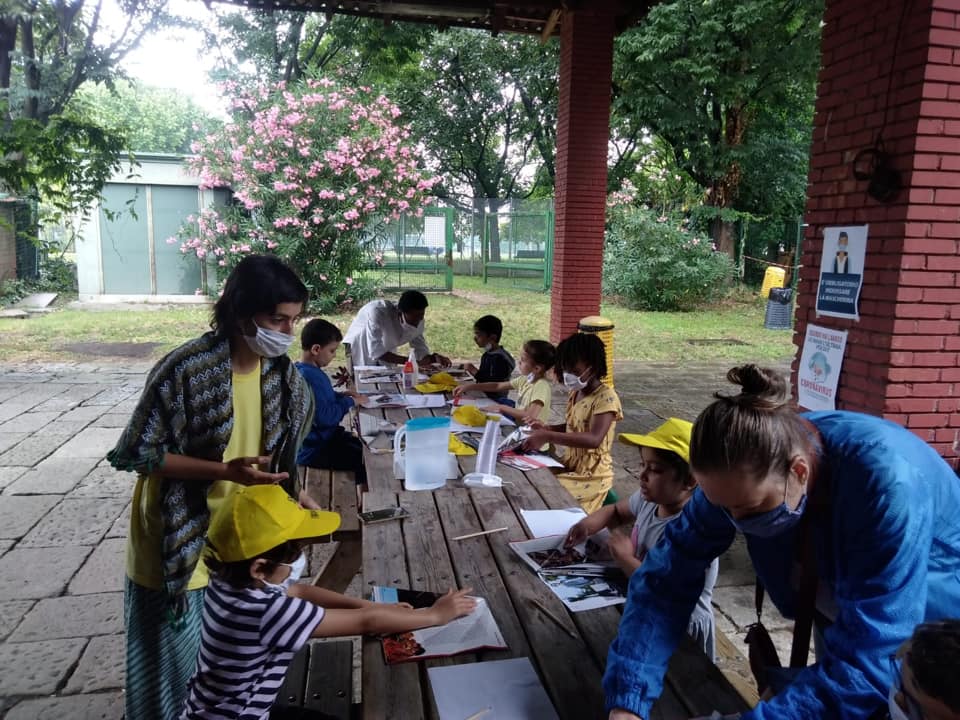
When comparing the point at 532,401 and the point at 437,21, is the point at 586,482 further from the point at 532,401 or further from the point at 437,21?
the point at 437,21

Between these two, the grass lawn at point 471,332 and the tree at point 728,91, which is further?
the tree at point 728,91

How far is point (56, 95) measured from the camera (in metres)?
8.58

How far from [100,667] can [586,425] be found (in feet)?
Result: 7.74

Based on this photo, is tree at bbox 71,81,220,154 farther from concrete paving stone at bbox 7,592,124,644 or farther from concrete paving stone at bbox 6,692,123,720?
A: concrete paving stone at bbox 6,692,123,720

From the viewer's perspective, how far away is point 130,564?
201 cm

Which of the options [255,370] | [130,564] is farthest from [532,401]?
[130,564]

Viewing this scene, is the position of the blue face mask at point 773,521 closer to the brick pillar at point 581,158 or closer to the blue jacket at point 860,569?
the blue jacket at point 860,569

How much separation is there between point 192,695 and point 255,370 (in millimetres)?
959

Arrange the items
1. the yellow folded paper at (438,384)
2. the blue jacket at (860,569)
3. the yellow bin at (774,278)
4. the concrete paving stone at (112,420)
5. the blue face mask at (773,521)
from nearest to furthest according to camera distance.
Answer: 1. the blue jacket at (860,569)
2. the blue face mask at (773,521)
3. the yellow folded paper at (438,384)
4. the concrete paving stone at (112,420)
5. the yellow bin at (774,278)

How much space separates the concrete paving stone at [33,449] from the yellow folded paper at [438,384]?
3.17m

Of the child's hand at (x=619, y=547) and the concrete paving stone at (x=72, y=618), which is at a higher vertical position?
the child's hand at (x=619, y=547)

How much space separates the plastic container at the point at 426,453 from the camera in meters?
2.68

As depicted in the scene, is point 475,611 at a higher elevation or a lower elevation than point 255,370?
lower

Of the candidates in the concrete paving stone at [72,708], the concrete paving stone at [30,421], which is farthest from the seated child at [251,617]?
the concrete paving stone at [30,421]
